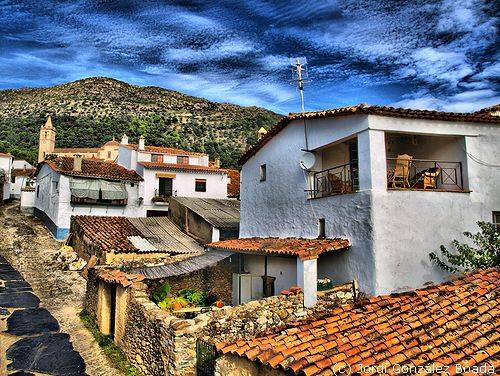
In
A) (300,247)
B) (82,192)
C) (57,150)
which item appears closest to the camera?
(300,247)

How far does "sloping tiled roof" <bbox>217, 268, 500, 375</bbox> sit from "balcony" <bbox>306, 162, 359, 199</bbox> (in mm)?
6365

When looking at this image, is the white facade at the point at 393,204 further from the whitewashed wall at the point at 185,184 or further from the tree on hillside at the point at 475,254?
the whitewashed wall at the point at 185,184

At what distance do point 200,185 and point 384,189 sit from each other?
2536 centimetres

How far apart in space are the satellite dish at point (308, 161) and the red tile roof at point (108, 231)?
12264mm

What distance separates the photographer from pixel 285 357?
20.7 ft

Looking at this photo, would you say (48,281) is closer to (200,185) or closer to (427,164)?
(200,185)

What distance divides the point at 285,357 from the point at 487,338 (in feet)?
10.3

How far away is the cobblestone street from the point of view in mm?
12256

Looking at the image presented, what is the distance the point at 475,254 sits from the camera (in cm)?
1166

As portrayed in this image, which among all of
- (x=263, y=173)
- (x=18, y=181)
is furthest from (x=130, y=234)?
(x=18, y=181)

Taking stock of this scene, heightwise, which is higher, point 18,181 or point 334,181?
point 18,181

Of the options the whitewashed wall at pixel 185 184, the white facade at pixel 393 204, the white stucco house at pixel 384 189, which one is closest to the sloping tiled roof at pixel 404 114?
the white stucco house at pixel 384 189

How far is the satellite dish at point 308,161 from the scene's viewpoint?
1517 centimetres

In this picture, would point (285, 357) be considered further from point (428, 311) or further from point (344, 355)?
point (428, 311)
